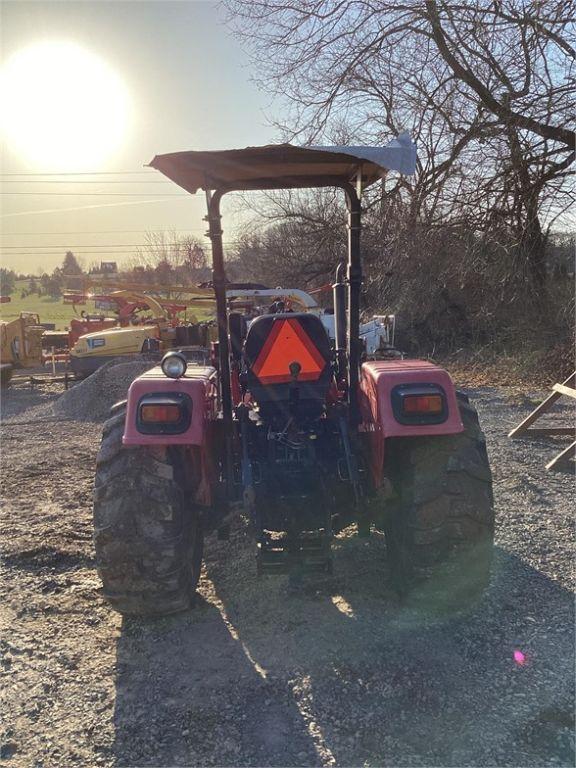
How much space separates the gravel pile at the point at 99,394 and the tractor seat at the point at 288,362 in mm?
7475

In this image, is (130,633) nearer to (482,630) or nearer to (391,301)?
(482,630)

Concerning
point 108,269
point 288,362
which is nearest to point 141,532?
point 288,362

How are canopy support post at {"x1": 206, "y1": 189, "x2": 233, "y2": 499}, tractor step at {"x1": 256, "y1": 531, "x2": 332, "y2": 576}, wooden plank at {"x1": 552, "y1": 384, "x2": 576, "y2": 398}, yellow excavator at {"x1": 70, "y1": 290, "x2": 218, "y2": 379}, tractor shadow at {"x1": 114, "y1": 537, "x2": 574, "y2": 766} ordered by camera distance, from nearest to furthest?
tractor shadow at {"x1": 114, "y1": 537, "x2": 574, "y2": 766} < tractor step at {"x1": 256, "y1": 531, "x2": 332, "y2": 576} < canopy support post at {"x1": 206, "y1": 189, "x2": 233, "y2": 499} < wooden plank at {"x1": 552, "y1": 384, "x2": 576, "y2": 398} < yellow excavator at {"x1": 70, "y1": 290, "x2": 218, "y2": 379}

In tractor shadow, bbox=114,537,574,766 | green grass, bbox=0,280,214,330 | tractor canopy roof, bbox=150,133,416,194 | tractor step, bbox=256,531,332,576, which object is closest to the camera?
tractor shadow, bbox=114,537,574,766

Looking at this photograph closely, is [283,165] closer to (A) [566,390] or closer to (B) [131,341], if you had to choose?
(A) [566,390]

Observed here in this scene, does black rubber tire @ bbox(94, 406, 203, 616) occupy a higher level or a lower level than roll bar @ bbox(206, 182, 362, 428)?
lower

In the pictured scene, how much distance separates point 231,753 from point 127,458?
140cm

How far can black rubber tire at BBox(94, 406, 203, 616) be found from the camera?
2.91 metres

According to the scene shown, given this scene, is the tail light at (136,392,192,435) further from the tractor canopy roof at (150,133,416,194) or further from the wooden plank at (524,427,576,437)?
the wooden plank at (524,427,576,437)

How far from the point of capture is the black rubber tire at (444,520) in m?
2.93

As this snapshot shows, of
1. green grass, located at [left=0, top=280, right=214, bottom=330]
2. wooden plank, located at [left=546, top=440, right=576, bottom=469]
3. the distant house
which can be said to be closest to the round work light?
wooden plank, located at [left=546, top=440, right=576, bottom=469]

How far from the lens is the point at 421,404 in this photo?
2953mm

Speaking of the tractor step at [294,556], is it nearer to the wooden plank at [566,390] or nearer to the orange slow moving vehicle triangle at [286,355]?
the orange slow moving vehicle triangle at [286,355]

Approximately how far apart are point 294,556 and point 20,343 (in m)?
14.7
